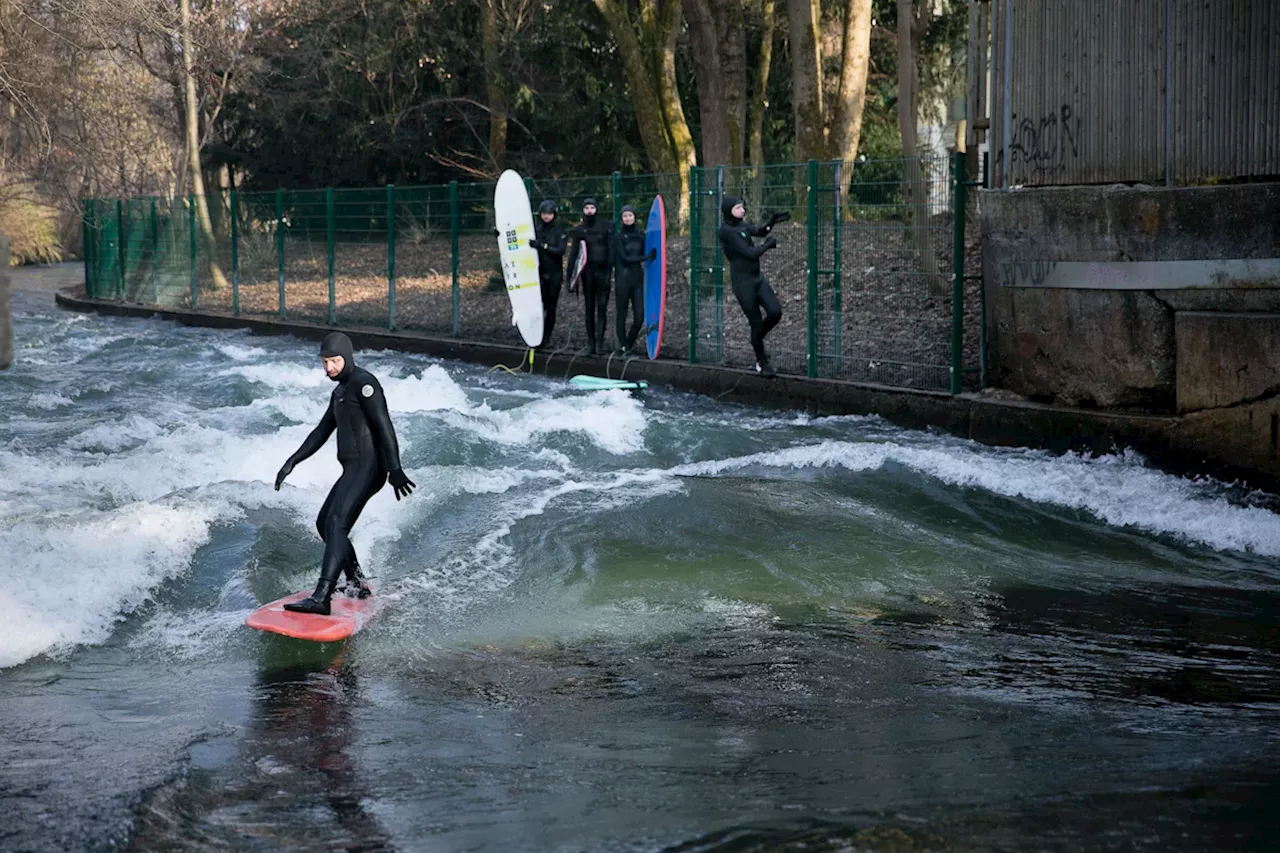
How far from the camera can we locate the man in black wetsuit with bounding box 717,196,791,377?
15977mm

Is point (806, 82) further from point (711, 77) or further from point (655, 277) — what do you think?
point (655, 277)

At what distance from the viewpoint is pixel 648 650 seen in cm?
820

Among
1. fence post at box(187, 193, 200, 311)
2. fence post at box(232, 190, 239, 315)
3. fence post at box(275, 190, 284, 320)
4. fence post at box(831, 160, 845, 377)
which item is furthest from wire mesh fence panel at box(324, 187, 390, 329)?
fence post at box(831, 160, 845, 377)

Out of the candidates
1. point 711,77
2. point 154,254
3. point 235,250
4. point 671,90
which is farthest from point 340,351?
point 154,254

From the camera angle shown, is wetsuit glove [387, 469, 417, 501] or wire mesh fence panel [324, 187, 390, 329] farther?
wire mesh fence panel [324, 187, 390, 329]

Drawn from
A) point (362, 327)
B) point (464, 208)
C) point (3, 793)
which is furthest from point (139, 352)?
point (3, 793)

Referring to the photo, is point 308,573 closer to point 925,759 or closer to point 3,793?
point 3,793

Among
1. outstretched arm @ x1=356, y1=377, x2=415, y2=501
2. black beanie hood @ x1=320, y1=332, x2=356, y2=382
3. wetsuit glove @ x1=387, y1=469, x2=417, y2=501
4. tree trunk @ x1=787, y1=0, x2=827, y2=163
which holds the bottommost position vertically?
wetsuit glove @ x1=387, y1=469, x2=417, y2=501

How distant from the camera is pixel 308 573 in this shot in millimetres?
10312

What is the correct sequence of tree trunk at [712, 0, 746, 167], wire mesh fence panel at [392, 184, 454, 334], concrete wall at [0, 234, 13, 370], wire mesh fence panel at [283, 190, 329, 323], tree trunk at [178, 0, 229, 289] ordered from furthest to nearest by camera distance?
1. tree trunk at [178, 0, 229, 289]
2. wire mesh fence panel at [283, 190, 329, 323]
3. tree trunk at [712, 0, 746, 167]
4. wire mesh fence panel at [392, 184, 454, 334]
5. concrete wall at [0, 234, 13, 370]

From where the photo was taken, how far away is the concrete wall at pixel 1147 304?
11484 mm

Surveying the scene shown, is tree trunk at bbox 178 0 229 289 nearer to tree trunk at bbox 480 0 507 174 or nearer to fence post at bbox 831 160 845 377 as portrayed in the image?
tree trunk at bbox 480 0 507 174

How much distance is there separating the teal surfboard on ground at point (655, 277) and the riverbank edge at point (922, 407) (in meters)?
0.34

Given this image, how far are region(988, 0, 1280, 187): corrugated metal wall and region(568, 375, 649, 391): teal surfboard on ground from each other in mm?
5200
